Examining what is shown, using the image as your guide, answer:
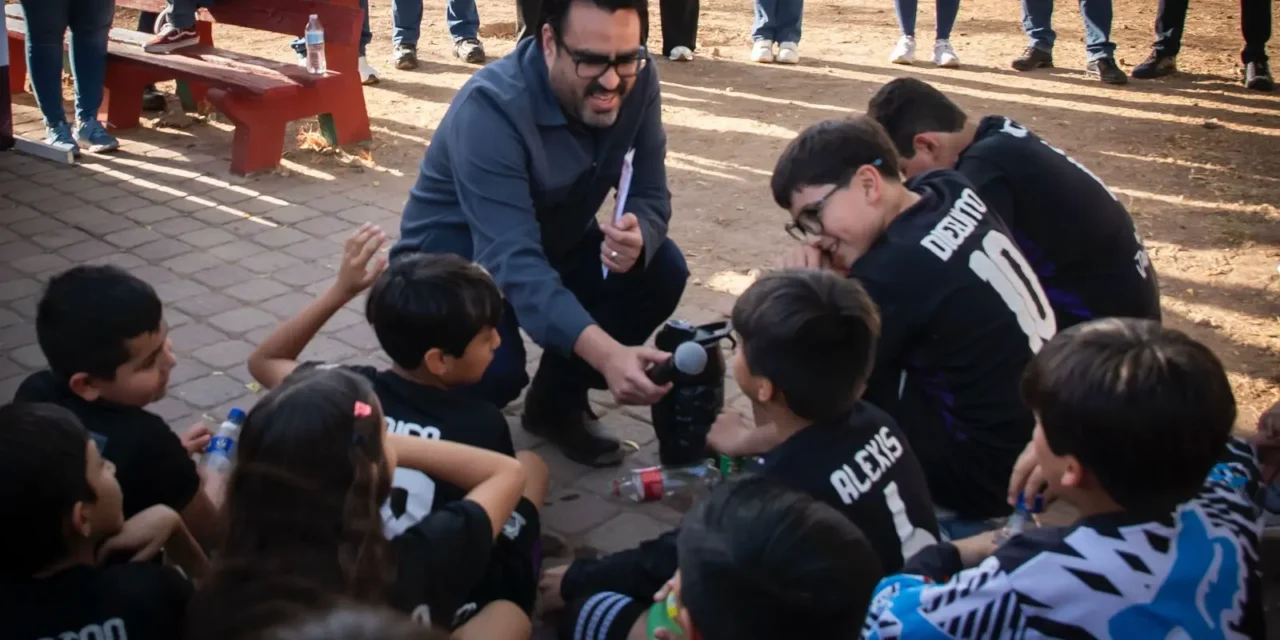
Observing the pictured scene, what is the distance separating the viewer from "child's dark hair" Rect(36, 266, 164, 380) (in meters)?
2.53

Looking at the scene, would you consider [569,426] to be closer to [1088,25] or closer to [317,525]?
[317,525]

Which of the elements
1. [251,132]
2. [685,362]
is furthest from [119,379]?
[251,132]

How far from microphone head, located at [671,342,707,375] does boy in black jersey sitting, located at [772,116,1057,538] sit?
1.14ft

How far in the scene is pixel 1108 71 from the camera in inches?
312

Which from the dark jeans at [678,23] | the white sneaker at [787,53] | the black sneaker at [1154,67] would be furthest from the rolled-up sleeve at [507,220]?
the black sneaker at [1154,67]

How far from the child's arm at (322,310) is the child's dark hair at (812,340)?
998mm

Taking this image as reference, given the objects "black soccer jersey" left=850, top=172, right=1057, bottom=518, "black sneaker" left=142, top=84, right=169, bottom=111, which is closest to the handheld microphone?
"black soccer jersey" left=850, top=172, right=1057, bottom=518

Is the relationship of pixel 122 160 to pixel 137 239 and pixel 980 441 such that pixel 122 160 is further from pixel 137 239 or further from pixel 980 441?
pixel 980 441

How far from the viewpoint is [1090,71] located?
812 cm

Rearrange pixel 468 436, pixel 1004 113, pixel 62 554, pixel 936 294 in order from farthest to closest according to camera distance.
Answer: pixel 1004 113, pixel 936 294, pixel 468 436, pixel 62 554

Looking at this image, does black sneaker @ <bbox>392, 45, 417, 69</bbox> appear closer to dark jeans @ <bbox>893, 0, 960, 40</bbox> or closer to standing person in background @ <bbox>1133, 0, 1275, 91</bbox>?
dark jeans @ <bbox>893, 0, 960, 40</bbox>

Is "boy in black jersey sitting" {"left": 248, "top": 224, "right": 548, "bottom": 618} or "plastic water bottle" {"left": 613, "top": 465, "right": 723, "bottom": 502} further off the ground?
"boy in black jersey sitting" {"left": 248, "top": 224, "right": 548, "bottom": 618}

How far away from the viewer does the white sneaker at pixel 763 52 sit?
862cm

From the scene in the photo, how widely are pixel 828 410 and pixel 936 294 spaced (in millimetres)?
518
